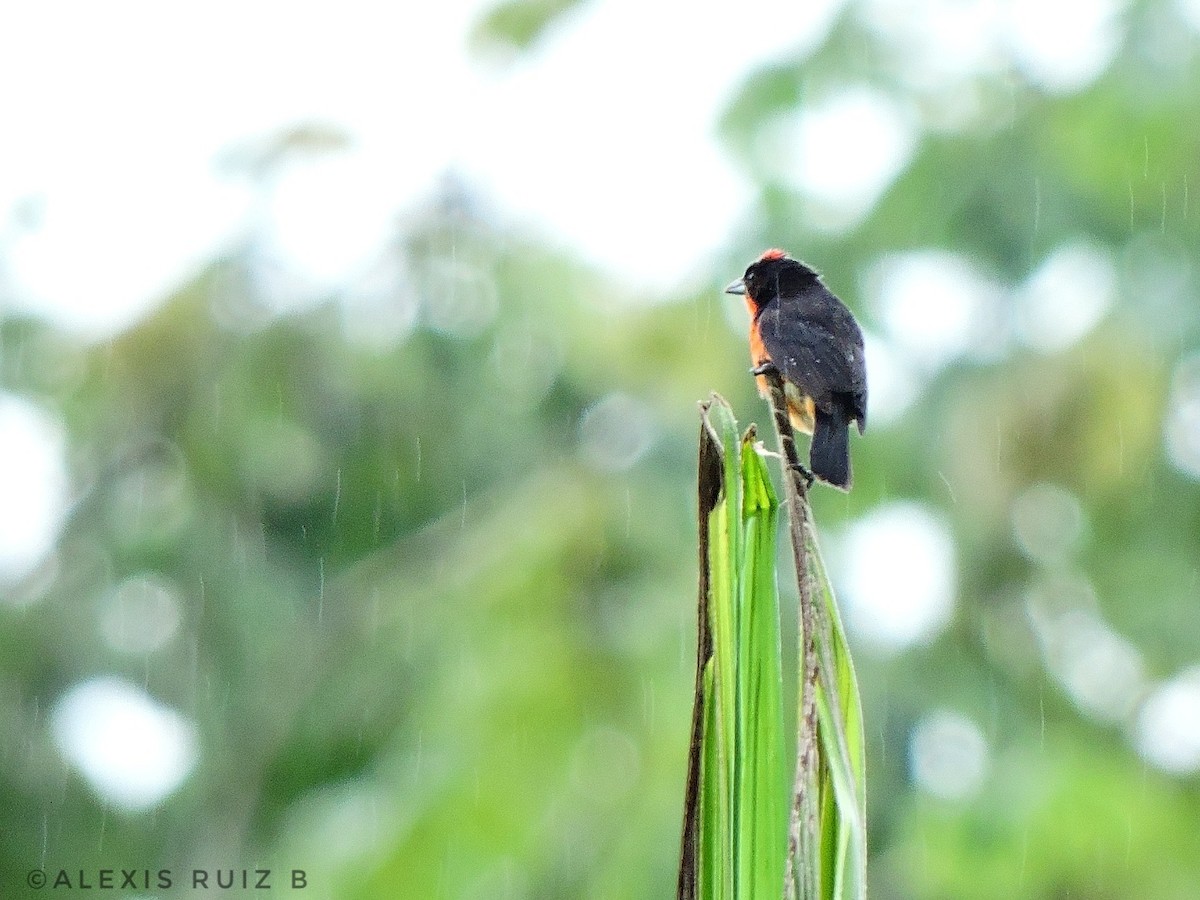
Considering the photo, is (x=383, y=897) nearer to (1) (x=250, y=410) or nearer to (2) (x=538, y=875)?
(2) (x=538, y=875)

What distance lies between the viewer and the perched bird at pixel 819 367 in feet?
11.1

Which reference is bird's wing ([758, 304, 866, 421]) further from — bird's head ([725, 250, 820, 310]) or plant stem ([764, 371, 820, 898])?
plant stem ([764, 371, 820, 898])

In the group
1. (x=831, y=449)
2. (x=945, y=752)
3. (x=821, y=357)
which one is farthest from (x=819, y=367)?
(x=945, y=752)

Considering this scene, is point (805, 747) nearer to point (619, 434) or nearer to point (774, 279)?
point (774, 279)

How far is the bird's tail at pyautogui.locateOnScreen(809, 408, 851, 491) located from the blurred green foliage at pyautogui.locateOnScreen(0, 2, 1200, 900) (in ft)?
7.62

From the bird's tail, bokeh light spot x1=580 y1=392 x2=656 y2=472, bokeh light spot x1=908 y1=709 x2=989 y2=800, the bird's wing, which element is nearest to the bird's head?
the bird's wing

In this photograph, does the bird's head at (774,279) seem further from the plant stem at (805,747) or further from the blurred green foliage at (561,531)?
the plant stem at (805,747)

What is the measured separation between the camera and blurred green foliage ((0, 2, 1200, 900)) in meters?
5.52

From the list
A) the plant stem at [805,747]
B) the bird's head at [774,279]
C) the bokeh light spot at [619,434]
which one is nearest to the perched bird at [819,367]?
the bird's head at [774,279]

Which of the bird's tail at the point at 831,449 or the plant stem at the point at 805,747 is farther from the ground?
the bird's tail at the point at 831,449

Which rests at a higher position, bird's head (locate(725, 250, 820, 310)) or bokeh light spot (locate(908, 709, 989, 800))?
bird's head (locate(725, 250, 820, 310))

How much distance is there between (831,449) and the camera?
3.37m

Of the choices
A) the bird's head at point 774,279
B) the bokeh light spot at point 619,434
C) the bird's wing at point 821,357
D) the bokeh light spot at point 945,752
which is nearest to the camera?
the bird's wing at point 821,357

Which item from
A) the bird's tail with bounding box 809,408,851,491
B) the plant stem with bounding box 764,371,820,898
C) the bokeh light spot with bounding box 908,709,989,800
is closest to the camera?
the plant stem with bounding box 764,371,820,898
